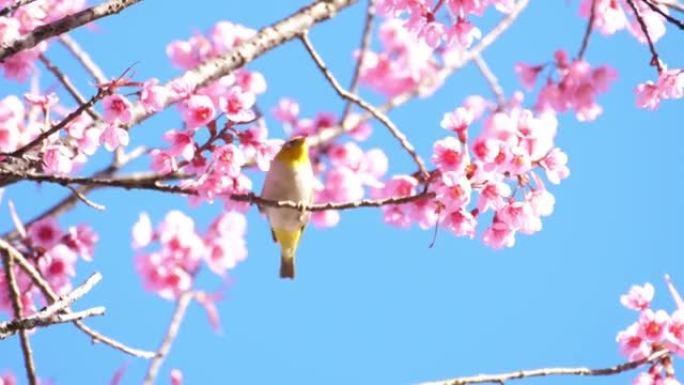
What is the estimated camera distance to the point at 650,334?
4.31 m

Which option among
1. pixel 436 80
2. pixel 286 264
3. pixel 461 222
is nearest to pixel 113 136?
pixel 461 222

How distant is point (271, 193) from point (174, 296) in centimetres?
221

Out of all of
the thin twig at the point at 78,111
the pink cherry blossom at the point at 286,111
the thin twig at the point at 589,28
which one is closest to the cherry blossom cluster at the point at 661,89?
the thin twig at the point at 589,28

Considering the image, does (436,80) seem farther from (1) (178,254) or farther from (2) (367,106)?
(2) (367,106)

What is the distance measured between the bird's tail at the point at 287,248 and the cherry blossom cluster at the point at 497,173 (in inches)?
67.9

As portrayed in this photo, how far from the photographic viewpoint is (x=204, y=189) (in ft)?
12.4

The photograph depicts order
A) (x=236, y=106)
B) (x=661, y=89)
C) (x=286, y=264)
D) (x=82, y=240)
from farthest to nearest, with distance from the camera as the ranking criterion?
(x=286, y=264), (x=82, y=240), (x=661, y=89), (x=236, y=106)

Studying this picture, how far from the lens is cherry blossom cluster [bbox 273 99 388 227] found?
6.88 metres

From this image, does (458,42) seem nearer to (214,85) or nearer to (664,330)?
(214,85)

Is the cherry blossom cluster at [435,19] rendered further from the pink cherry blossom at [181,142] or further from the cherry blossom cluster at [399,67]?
the cherry blossom cluster at [399,67]

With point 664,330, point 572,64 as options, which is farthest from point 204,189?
point 572,64

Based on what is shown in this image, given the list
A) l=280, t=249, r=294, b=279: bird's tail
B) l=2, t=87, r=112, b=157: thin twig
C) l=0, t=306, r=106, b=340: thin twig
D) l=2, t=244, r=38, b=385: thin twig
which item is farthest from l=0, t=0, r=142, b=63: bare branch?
l=280, t=249, r=294, b=279: bird's tail

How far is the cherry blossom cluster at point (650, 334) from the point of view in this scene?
4129 millimetres

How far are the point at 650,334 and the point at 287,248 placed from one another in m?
2.06
